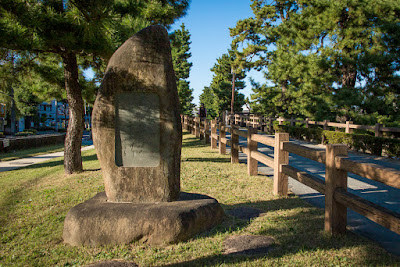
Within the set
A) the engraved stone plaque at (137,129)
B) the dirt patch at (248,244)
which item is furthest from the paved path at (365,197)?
the engraved stone plaque at (137,129)

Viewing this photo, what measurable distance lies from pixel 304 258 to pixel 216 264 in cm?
90

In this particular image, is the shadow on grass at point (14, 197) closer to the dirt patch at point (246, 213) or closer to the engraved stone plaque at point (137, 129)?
the engraved stone plaque at point (137, 129)

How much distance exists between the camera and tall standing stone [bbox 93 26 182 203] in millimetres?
4258

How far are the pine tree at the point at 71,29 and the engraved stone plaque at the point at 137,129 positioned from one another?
3187 mm

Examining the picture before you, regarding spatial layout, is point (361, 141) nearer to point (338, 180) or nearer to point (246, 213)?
point (246, 213)

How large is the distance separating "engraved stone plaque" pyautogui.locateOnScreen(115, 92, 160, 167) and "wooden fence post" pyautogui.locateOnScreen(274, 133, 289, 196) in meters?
2.31

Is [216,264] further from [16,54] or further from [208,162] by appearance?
[16,54]

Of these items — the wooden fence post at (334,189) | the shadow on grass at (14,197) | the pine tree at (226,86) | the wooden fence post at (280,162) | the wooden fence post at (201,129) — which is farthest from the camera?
the pine tree at (226,86)

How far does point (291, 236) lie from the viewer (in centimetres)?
362

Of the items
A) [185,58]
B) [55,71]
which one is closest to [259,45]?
[185,58]

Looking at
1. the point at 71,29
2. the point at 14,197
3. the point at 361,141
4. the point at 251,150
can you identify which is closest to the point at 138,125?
the point at 251,150

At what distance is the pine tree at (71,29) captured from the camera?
588cm

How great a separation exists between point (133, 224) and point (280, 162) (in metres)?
2.94

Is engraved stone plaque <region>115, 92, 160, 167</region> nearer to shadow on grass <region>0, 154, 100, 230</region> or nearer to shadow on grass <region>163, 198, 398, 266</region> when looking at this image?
shadow on grass <region>163, 198, 398, 266</region>
